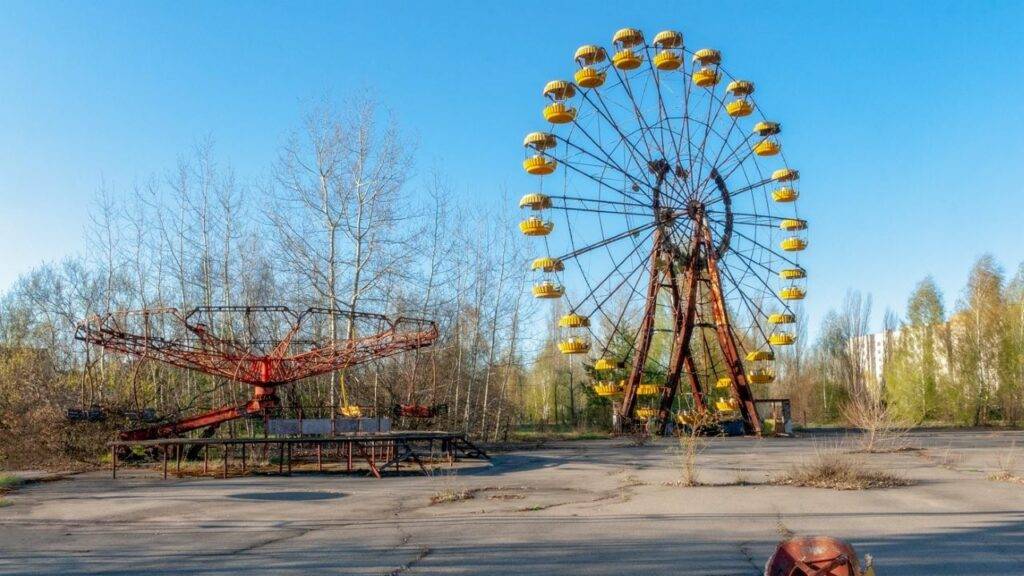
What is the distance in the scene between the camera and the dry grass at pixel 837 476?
48.2 ft

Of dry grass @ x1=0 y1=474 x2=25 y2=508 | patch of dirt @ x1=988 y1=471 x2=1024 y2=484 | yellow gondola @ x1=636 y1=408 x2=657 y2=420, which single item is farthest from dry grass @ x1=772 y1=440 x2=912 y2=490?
yellow gondola @ x1=636 y1=408 x2=657 y2=420

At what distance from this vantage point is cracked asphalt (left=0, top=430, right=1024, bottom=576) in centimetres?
862

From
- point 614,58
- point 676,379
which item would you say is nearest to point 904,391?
point 676,379

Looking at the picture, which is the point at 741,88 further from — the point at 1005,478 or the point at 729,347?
the point at 1005,478

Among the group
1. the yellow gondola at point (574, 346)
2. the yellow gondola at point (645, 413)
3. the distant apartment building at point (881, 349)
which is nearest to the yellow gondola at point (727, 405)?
the yellow gondola at point (645, 413)

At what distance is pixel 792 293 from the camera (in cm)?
3297

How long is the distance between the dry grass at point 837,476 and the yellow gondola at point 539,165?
1761 cm

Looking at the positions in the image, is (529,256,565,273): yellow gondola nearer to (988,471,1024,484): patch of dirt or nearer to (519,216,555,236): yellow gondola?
(519,216,555,236): yellow gondola

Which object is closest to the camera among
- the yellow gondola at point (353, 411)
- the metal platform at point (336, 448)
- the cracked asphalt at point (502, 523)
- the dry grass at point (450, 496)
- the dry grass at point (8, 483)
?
the cracked asphalt at point (502, 523)

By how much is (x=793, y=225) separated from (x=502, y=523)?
2557 cm

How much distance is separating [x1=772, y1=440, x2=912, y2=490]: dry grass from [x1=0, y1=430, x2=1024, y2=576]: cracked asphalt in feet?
1.74

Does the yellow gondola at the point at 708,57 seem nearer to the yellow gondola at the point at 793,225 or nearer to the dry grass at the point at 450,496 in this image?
the yellow gondola at the point at 793,225

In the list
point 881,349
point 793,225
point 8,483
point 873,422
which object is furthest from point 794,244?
point 881,349

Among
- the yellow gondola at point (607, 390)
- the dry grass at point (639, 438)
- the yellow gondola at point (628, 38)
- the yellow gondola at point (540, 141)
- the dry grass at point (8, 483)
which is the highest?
the yellow gondola at point (628, 38)
